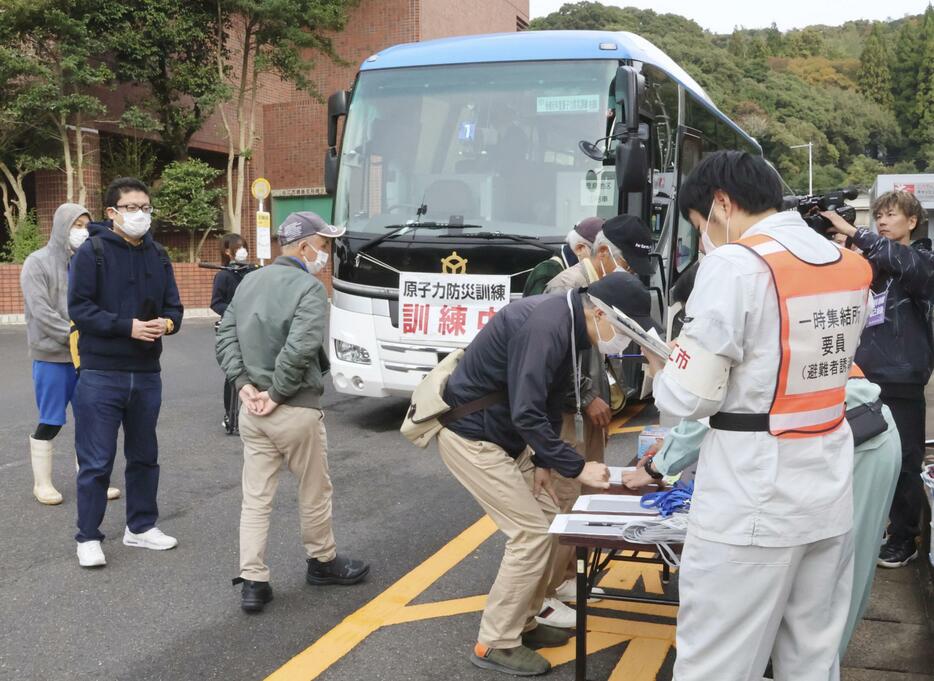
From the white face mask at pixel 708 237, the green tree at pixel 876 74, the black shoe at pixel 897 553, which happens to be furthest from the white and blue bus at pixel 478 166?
the green tree at pixel 876 74

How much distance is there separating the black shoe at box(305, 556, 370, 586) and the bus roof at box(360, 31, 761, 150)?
4799 millimetres

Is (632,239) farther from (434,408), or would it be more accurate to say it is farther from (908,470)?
(908,470)

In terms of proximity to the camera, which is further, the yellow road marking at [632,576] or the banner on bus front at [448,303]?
the banner on bus front at [448,303]

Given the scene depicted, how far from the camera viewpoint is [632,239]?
13.9 feet

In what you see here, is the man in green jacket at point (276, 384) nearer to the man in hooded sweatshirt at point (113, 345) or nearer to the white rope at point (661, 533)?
the man in hooded sweatshirt at point (113, 345)

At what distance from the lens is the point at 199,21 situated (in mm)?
22578

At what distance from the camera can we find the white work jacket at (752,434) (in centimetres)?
221

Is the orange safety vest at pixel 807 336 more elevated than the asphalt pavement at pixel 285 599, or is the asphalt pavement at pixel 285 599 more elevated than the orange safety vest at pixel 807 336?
the orange safety vest at pixel 807 336

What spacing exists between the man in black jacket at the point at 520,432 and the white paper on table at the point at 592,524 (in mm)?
135

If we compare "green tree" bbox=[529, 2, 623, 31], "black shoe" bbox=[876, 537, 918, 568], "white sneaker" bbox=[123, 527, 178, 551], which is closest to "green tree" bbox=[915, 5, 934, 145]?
"green tree" bbox=[529, 2, 623, 31]

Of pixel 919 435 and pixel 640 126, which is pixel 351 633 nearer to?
pixel 919 435

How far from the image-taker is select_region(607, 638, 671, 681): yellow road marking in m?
3.42

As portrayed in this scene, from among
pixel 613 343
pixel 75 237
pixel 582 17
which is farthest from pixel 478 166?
pixel 582 17

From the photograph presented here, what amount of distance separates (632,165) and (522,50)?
160 cm
